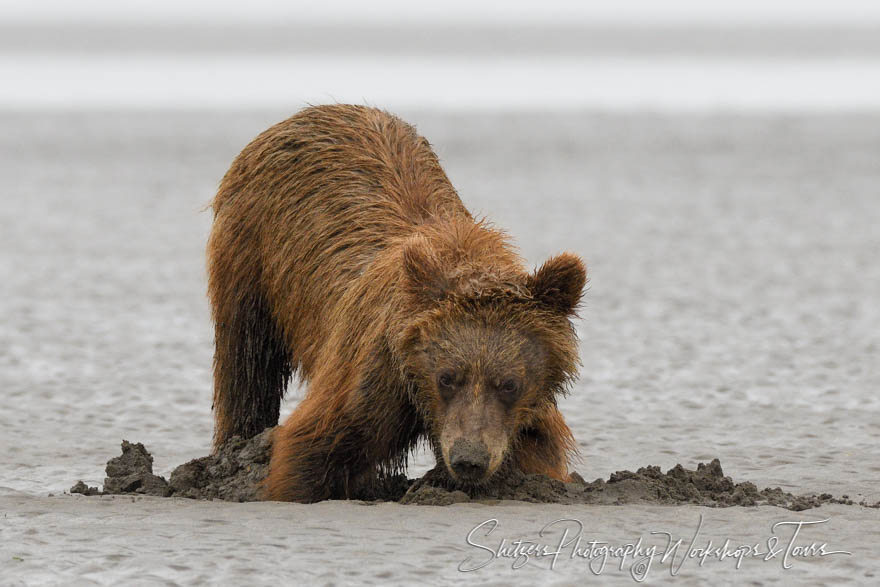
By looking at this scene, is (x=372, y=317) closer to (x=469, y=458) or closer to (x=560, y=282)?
(x=560, y=282)

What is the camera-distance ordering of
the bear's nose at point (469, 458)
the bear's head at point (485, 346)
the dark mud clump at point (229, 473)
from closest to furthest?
the bear's nose at point (469, 458) → the bear's head at point (485, 346) → the dark mud clump at point (229, 473)

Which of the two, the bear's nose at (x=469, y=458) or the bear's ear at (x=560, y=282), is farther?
the bear's ear at (x=560, y=282)

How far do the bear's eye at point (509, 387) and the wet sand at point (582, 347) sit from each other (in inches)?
19.8

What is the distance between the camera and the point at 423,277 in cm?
712

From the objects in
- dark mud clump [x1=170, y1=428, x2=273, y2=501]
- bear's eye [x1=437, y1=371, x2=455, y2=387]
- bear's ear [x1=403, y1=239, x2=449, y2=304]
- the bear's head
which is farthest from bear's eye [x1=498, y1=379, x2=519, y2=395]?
dark mud clump [x1=170, y1=428, x2=273, y2=501]

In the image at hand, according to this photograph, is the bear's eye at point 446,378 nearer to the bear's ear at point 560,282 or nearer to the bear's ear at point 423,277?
the bear's ear at point 423,277

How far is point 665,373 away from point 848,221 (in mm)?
7726

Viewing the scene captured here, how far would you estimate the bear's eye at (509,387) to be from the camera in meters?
6.97

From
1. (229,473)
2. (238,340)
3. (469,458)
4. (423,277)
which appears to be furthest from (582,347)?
(469,458)

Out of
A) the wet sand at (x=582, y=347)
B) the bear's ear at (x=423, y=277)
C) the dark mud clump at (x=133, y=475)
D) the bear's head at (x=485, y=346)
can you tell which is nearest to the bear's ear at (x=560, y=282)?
the bear's head at (x=485, y=346)

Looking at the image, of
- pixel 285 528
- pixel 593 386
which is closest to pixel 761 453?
pixel 593 386

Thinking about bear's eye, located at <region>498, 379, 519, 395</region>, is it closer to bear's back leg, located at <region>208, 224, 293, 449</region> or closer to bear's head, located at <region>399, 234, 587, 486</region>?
bear's head, located at <region>399, 234, 587, 486</region>

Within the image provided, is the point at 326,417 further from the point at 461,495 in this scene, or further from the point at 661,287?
the point at 661,287

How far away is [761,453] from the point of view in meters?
8.77
